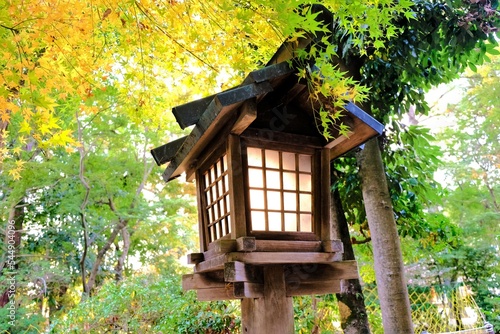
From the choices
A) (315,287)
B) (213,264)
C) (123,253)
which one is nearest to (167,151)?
(213,264)

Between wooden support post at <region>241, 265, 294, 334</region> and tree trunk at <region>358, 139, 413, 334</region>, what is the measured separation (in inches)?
33.3

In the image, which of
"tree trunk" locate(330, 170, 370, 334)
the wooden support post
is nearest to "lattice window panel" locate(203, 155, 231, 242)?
the wooden support post

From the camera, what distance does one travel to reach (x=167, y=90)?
4.04 meters

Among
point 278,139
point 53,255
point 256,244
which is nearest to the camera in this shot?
point 256,244

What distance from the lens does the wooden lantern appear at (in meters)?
2.18

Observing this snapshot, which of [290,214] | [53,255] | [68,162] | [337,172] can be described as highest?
[68,162]

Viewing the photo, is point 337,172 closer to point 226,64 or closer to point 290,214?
point 226,64

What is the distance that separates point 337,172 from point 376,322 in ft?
10.2

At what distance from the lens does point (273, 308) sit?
246cm

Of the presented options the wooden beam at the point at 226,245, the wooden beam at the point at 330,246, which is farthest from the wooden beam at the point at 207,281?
the wooden beam at the point at 330,246

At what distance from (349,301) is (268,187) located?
181cm

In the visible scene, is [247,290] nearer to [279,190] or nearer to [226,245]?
[226,245]

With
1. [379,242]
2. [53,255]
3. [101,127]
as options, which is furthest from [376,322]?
[53,255]

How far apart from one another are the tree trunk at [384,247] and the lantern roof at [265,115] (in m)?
0.58
